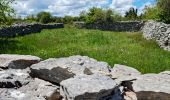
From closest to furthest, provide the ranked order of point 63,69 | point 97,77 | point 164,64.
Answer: point 97,77, point 63,69, point 164,64

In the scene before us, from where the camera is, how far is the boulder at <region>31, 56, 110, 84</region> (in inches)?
453

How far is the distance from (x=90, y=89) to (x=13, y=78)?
2.66 meters

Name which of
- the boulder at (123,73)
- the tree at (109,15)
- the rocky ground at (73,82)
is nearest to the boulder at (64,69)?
the rocky ground at (73,82)

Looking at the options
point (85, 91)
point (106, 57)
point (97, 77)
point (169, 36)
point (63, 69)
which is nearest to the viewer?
point (85, 91)

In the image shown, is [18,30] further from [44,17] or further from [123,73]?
[44,17]

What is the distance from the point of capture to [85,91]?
9.41m

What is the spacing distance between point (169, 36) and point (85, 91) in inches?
781

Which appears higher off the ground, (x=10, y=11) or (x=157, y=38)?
(x=10, y=11)

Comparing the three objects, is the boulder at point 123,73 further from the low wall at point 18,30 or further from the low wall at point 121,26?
the low wall at point 121,26

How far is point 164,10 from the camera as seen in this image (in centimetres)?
4034

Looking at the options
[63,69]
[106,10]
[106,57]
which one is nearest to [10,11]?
[106,57]

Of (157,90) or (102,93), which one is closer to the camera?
(102,93)

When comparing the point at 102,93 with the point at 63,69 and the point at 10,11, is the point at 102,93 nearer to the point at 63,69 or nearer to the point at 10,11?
the point at 63,69

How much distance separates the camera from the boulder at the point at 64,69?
1151cm
